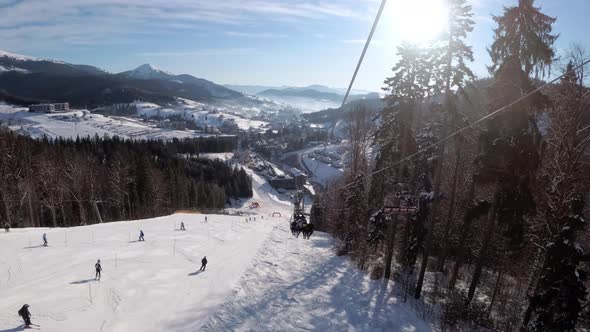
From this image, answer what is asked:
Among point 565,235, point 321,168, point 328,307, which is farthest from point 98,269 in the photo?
point 321,168

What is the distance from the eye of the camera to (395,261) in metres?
30.5

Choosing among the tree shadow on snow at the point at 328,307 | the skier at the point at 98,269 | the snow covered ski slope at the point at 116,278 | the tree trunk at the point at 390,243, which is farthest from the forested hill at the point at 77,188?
the tree trunk at the point at 390,243

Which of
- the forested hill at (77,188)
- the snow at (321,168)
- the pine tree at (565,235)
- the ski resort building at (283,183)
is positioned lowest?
the ski resort building at (283,183)

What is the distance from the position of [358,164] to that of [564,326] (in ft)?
57.1

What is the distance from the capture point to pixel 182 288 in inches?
763

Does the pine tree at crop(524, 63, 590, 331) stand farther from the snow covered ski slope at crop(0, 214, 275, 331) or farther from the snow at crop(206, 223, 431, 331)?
the snow covered ski slope at crop(0, 214, 275, 331)

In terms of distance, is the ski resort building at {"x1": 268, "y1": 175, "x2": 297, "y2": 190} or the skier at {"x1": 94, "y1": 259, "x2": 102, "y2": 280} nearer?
the skier at {"x1": 94, "y1": 259, "x2": 102, "y2": 280}

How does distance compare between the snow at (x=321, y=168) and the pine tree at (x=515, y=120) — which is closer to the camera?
the pine tree at (x=515, y=120)

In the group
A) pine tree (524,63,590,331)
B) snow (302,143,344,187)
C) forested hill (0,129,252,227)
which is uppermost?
pine tree (524,63,590,331)

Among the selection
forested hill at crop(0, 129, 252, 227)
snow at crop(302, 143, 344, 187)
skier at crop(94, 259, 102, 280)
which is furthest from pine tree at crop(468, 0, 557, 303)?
snow at crop(302, 143, 344, 187)

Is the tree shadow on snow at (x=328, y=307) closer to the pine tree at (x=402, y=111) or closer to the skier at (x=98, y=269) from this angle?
the pine tree at (x=402, y=111)

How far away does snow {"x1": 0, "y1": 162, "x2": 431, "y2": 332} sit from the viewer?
49.5 feet

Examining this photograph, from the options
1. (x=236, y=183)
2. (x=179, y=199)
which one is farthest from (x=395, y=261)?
(x=236, y=183)

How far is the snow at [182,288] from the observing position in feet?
49.5
